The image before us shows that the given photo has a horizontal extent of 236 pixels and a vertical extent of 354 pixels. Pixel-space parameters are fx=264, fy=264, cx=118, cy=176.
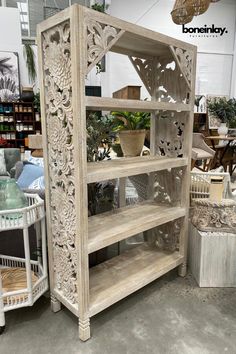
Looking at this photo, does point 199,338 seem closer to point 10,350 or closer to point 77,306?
point 77,306

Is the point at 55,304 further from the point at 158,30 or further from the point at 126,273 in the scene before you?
the point at 158,30

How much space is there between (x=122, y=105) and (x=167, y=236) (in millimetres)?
1253

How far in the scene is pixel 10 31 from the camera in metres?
7.36

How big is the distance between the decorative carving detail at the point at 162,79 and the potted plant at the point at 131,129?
0.23m

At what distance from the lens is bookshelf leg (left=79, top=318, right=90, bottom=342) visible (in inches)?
58.2

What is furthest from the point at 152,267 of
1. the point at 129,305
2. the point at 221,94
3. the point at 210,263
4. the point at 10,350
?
the point at 221,94

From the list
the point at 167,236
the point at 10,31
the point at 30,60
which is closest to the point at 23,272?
the point at 167,236

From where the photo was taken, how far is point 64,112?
136cm

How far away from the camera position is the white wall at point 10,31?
7.26 meters

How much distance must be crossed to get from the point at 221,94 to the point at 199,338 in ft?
28.3

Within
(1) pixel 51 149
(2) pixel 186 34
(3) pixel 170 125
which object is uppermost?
(2) pixel 186 34

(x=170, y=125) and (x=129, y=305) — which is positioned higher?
(x=170, y=125)

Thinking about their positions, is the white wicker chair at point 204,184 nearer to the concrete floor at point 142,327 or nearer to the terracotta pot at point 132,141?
the terracotta pot at point 132,141

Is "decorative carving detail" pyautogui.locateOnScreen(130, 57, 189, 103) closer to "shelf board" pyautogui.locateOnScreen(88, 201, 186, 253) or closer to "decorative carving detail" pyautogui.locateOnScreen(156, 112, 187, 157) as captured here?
"decorative carving detail" pyautogui.locateOnScreen(156, 112, 187, 157)
